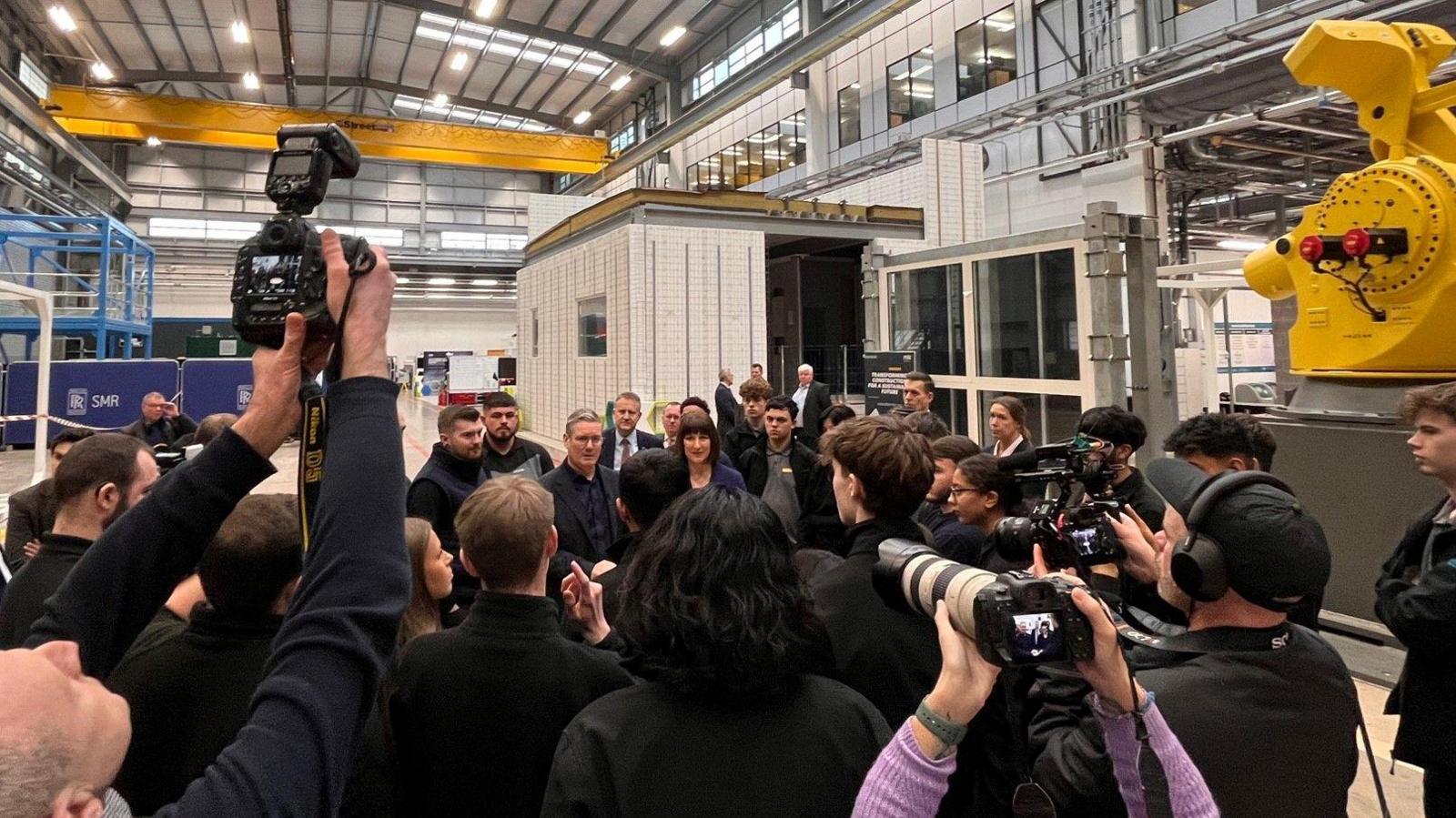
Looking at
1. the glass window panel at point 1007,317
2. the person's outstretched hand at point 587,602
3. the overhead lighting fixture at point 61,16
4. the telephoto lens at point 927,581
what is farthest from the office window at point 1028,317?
the overhead lighting fixture at point 61,16

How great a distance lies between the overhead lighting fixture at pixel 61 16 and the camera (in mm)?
16312

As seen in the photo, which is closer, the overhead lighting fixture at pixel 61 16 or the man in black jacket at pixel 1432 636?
the man in black jacket at pixel 1432 636

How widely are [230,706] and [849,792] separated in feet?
3.62

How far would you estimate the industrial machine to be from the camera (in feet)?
10.3

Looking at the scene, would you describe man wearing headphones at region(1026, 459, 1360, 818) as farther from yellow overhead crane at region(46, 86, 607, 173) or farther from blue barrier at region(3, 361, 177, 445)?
yellow overhead crane at region(46, 86, 607, 173)

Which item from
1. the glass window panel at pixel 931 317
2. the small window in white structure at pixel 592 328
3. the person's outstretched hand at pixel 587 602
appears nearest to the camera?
the person's outstretched hand at pixel 587 602

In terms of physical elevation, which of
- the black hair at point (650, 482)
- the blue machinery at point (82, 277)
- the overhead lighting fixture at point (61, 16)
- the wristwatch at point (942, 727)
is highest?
the overhead lighting fixture at point (61, 16)

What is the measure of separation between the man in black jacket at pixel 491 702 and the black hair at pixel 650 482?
1.13 m

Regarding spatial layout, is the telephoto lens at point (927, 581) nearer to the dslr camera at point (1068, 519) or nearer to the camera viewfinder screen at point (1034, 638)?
the camera viewfinder screen at point (1034, 638)

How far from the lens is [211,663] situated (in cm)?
140

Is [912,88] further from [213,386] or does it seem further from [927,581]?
[927,581]

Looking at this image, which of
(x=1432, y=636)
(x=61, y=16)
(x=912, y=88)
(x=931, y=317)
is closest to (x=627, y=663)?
(x=1432, y=636)

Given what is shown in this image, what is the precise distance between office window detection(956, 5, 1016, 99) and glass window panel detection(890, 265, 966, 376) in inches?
316

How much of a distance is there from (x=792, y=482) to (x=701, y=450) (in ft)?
2.54
